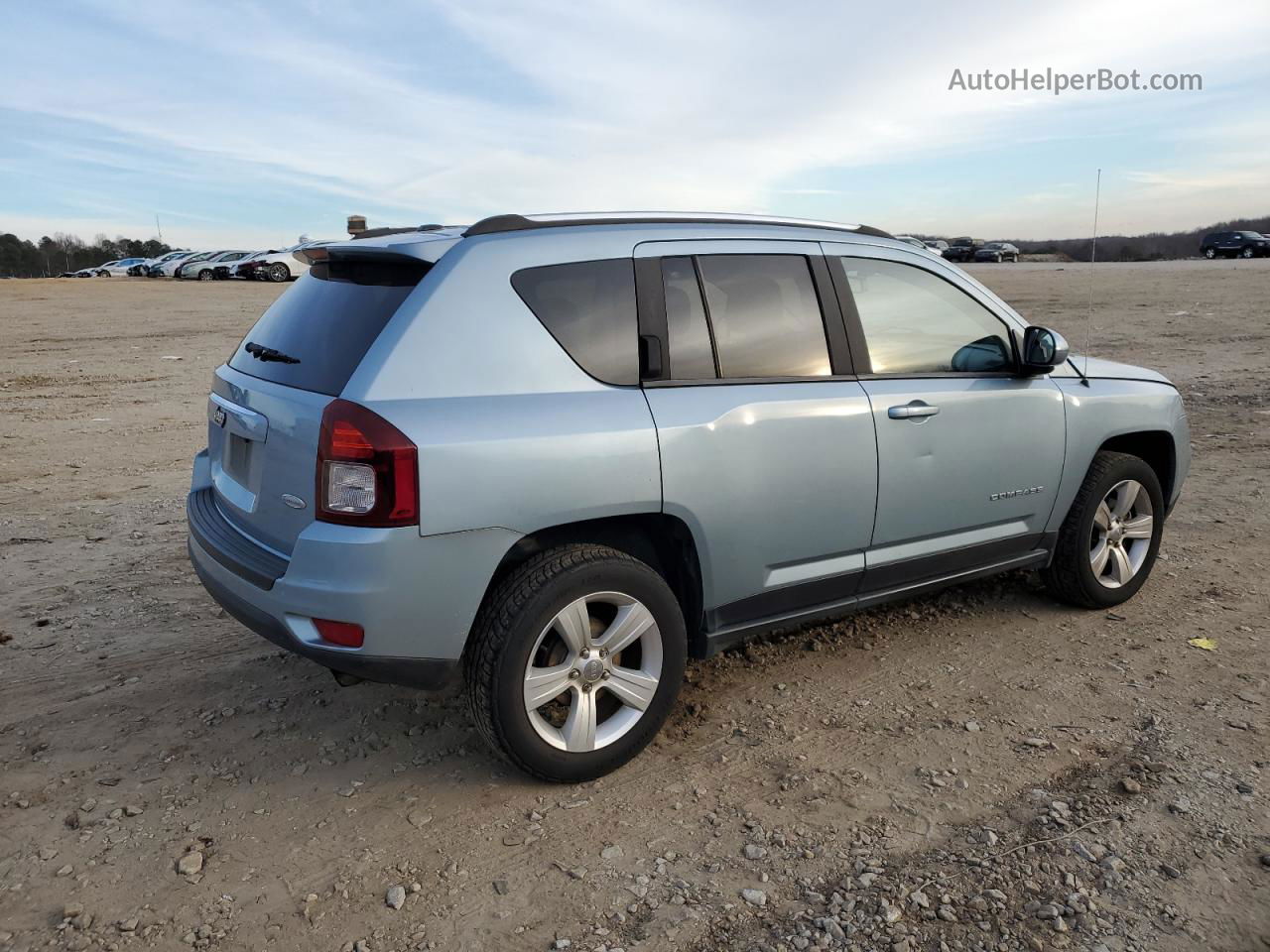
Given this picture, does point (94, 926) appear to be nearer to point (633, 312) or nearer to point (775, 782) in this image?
point (775, 782)

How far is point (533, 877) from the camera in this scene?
2.94 m

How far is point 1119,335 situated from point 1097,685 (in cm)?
1432

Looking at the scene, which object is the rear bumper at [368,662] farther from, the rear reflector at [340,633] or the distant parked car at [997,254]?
the distant parked car at [997,254]

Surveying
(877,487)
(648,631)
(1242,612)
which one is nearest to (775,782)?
(648,631)

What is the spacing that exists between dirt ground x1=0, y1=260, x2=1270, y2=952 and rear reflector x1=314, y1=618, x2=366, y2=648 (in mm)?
642

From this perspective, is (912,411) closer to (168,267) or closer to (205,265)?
(205,265)

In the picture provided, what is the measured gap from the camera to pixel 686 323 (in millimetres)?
3625

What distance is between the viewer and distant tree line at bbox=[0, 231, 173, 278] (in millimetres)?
81562

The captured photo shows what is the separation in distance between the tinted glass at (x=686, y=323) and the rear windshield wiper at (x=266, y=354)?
1.33 metres

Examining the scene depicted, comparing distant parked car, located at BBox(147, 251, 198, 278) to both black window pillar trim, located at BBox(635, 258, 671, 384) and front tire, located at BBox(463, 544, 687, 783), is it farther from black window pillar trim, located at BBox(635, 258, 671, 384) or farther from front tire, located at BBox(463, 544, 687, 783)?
front tire, located at BBox(463, 544, 687, 783)

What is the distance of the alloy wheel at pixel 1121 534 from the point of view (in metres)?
4.93

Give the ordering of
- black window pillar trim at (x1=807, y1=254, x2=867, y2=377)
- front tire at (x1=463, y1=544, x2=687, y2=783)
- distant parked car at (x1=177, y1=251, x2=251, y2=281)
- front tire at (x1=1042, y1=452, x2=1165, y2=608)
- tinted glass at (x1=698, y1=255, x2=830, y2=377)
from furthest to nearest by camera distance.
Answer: distant parked car at (x1=177, y1=251, x2=251, y2=281)
front tire at (x1=1042, y1=452, x2=1165, y2=608)
black window pillar trim at (x1=807, y1=254, x2=867, y2=377)
tinted glass at (x1=698, y1=255, x2=830, y2=377)
front tire at (x1=463, y1=544, x2=687, y2=783)

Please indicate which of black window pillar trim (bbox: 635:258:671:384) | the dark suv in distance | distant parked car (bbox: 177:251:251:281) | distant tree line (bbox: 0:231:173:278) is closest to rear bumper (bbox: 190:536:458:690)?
black window pillar trim (bbox: 635:258:671:384)

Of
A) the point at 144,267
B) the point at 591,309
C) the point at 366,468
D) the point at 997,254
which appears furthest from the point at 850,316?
the point at 997,254
